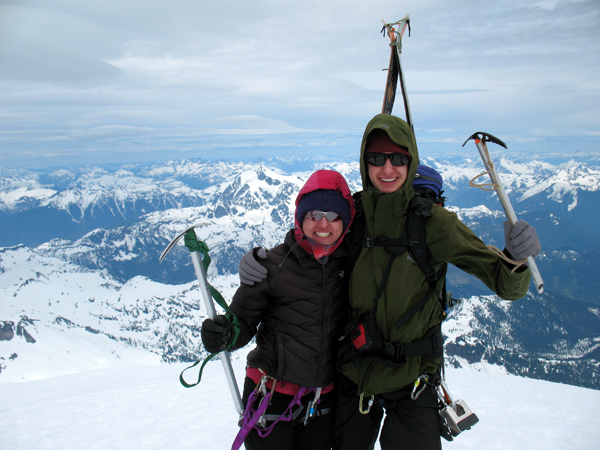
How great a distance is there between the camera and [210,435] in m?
9.02

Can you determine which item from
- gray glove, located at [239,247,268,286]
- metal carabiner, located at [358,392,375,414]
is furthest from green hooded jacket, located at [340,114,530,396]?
gray glove, located at [239,247,268,286]

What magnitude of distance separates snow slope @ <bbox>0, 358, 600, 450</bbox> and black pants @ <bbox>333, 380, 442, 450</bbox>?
4.96m

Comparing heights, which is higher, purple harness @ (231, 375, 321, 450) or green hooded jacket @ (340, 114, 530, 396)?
green hooded jacket @ (340, 114, 530, 396)

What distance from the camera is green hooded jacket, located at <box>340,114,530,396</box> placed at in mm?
4109

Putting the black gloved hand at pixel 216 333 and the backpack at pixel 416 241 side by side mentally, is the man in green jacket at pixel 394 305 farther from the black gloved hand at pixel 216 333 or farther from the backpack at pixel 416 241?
the black gloved hand at pixel 216 333

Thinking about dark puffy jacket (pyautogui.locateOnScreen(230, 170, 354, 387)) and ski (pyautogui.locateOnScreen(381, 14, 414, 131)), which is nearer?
dark puffy jacket (pyautogui.locateOnScreen(230, 170, 354, 387))

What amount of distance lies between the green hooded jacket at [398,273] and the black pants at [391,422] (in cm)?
29

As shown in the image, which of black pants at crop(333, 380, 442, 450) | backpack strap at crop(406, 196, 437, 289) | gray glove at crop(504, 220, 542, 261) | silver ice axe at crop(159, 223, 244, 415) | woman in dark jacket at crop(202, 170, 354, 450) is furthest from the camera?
silver ice axe at crop(159, 223, 244, 415)

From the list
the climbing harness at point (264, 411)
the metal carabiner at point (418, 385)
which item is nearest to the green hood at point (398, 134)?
the metal carabiner at point (418, 385)

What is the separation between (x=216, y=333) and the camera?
15.0ft

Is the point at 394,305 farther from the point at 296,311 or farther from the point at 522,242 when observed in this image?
the point at 522,242

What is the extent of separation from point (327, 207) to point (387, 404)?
8.76 ft

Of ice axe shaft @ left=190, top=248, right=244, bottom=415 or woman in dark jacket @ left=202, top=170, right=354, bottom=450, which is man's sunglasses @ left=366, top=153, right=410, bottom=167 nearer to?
woman in dark jacket @ left=202, top=170, right=354, bottom=450

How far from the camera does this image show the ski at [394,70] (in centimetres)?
628
